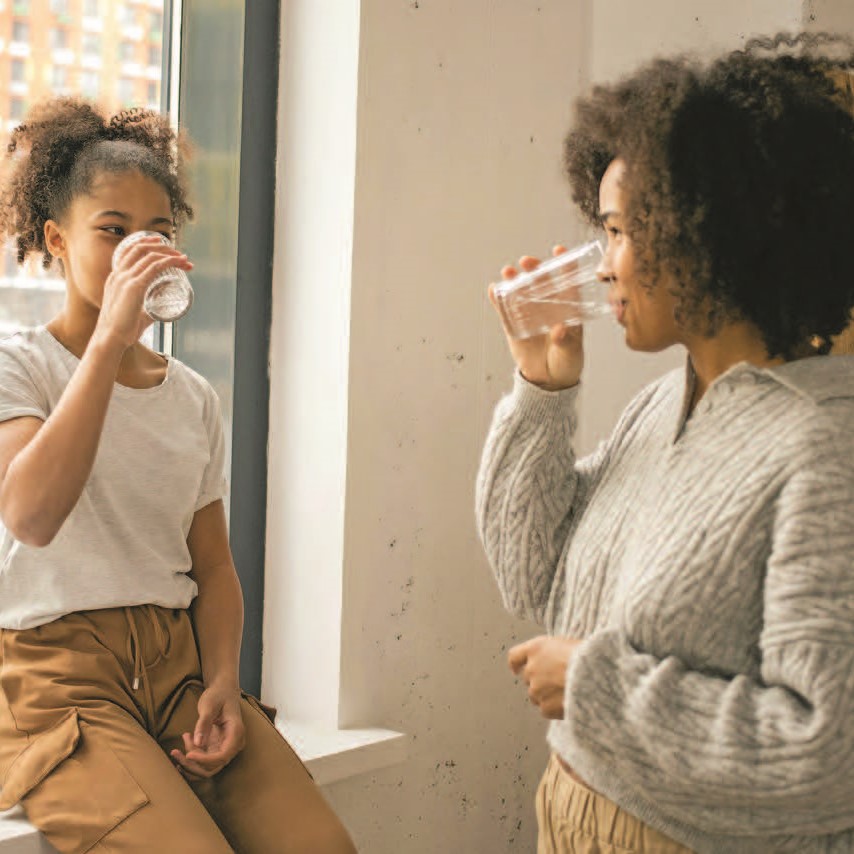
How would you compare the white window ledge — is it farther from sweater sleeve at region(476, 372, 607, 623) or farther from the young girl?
sweater sleeve at region(476, 372, 607, 623)

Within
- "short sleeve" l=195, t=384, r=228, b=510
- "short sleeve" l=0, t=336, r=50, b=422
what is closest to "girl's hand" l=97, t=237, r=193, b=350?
"short sleeve" l=0, t=336, r=50, b=422

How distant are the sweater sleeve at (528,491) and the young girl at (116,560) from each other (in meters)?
0.39

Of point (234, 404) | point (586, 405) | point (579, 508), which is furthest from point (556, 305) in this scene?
point (586, 405)

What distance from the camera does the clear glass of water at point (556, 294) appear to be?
1.19m

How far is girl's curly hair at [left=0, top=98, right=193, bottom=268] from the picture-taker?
142cm

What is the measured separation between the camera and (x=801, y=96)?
41.8 inches

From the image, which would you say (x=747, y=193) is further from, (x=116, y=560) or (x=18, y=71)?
(x=18, y=71)

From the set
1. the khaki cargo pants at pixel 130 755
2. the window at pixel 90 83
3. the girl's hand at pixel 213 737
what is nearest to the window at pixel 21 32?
the window at pixel 90 83

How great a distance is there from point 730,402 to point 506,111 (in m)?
1.10

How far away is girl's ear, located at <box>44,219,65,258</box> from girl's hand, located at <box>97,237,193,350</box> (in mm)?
157

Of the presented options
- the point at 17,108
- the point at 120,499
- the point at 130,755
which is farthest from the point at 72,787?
the point at 17,108

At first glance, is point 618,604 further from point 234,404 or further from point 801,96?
point 234,404

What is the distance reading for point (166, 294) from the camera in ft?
4.27

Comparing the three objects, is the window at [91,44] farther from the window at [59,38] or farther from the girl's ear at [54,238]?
the girl's ear at [54,238]
